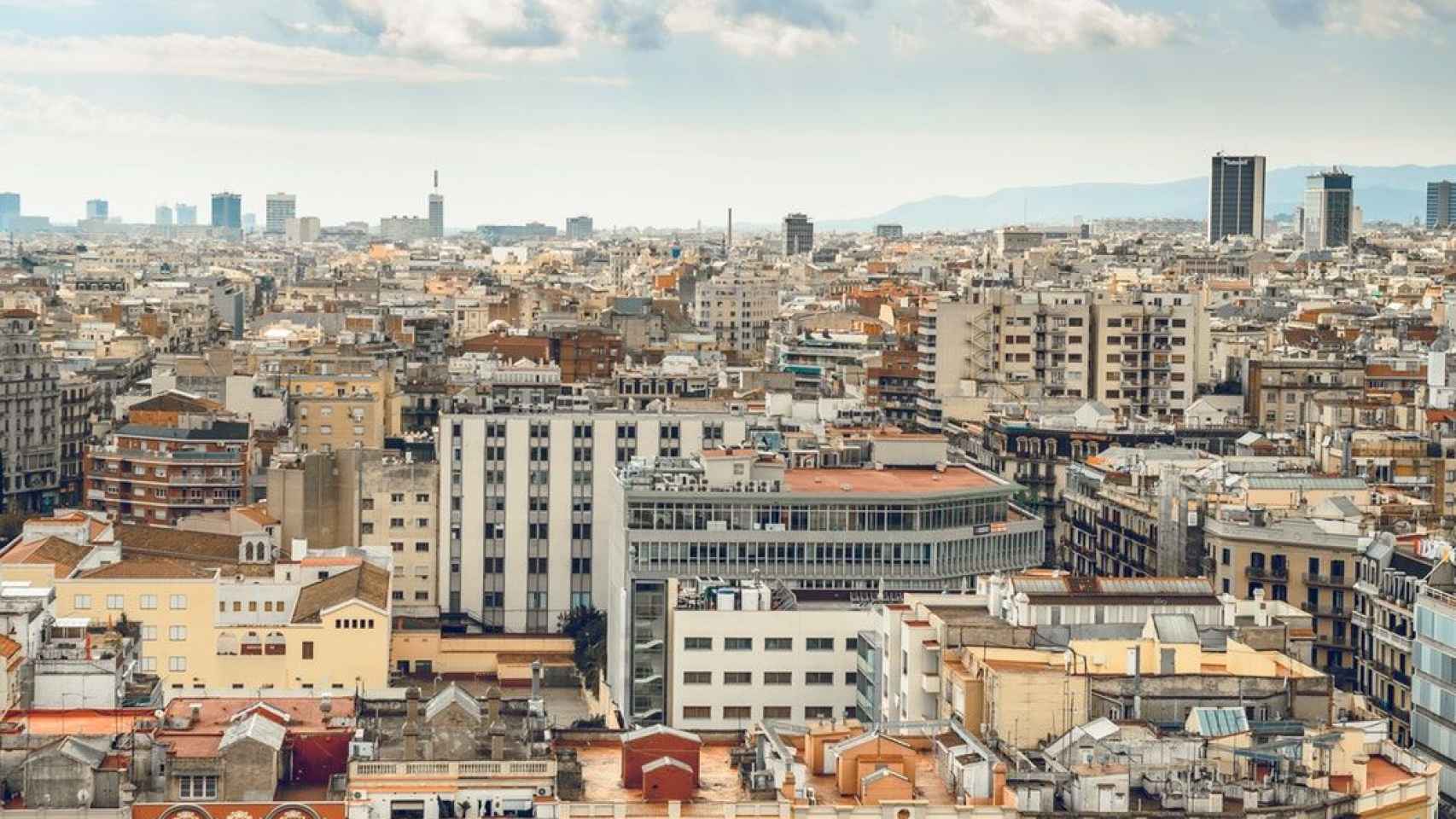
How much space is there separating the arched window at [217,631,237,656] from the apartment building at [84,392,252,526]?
25.8m

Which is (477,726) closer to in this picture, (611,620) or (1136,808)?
(1136,808)

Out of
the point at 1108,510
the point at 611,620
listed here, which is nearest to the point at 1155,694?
the point at 611,620

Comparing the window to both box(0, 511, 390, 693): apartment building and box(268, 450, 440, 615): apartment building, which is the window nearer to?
box(0, 511, 390, 693): apartment building

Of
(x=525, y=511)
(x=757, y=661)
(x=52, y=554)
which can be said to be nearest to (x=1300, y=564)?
(x=757, y=661)

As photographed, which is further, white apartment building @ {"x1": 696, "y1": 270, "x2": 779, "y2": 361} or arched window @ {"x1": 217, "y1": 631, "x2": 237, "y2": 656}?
white apartment building @ {"x1": 696, "y1": 270, "x2": 779, "y2": 361}

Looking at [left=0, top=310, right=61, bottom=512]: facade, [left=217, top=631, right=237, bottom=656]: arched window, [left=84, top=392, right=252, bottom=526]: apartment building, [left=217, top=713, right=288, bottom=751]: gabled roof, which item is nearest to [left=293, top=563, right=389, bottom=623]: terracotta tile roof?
[left=217, top=631, right=237, bottom=656]: arched window

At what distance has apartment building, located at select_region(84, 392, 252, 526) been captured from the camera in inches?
3440

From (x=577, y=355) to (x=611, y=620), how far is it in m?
68.5

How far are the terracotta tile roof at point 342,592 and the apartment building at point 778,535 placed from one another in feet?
17.3

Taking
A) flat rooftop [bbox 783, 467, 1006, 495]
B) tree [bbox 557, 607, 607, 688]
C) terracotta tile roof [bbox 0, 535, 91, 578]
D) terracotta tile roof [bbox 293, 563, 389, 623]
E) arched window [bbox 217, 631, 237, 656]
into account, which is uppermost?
flat rooftop [bbox 783, 467, 1006, 495]

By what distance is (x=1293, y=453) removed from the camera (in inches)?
3027

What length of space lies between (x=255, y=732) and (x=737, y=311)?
134m

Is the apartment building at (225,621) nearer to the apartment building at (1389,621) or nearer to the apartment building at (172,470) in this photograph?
the apartment building at (1389,621)

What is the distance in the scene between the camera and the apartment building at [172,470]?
87.4 metres
